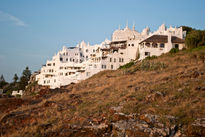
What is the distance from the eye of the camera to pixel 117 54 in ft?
212

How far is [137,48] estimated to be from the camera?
67125 millimetres

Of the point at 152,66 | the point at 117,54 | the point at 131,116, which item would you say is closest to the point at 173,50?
the point at 117,54

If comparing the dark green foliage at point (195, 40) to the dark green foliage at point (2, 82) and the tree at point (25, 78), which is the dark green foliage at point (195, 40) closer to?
the tree at point (25, 78)

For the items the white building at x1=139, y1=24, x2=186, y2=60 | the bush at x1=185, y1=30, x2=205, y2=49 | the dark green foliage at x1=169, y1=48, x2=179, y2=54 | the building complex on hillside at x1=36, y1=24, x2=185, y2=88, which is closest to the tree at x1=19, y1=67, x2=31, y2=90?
the building complex on hillside at x1=36, y1=24, x2=185, y2=88

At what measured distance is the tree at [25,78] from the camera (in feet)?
295

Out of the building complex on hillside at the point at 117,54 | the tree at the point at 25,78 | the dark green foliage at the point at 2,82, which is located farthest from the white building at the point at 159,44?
the dark green foliage at the point at 2,82

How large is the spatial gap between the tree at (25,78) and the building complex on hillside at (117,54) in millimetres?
16167

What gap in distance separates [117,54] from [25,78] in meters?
46.7

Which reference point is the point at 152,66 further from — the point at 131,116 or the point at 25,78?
the point at 25,78

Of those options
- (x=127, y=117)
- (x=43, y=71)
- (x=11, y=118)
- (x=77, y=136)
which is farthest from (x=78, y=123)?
(x=43, y=71)

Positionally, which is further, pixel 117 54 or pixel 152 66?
pixel 117 54

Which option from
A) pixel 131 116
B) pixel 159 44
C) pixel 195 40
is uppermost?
pixel 195 40

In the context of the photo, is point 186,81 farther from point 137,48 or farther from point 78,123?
point 137,48

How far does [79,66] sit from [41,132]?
52.0 m
